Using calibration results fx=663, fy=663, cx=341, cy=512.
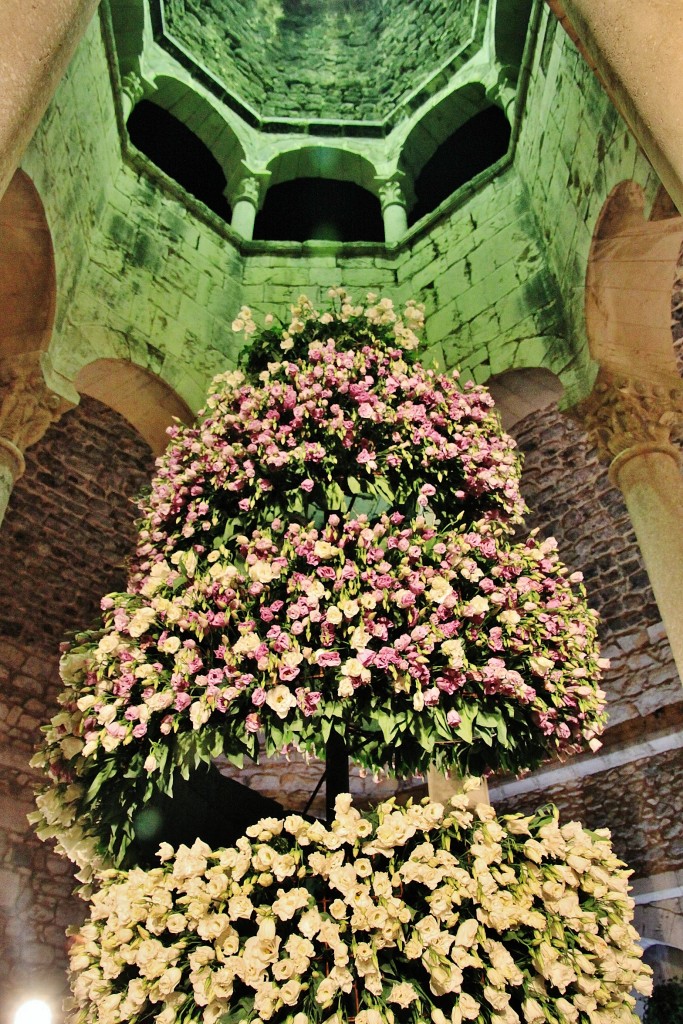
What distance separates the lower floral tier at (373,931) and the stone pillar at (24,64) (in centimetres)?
211

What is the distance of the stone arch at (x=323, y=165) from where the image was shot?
7809mm

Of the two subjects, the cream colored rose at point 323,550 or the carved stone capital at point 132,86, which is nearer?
the cream colored rose at point 323,550

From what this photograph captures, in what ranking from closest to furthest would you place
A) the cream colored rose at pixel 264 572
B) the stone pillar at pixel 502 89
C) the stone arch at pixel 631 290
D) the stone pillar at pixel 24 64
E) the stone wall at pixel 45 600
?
1. the stone pillar at pixel 24 64
2. the cream colored rose at pixel 264 572
3. the stone arch at pixel 631 290
4. the stone wall at pixel 45 600
5. the stone pillar at pixel 502 89

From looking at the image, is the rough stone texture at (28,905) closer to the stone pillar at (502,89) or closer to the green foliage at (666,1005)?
the green foliage at (666,1005)

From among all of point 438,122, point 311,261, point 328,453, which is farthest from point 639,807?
point 438,122

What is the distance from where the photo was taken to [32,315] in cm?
420

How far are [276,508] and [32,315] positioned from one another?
2.43 meters

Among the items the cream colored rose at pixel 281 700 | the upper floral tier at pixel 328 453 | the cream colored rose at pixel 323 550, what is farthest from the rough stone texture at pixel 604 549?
the cream colored rose at pixel 281 700

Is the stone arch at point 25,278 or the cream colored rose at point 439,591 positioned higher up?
the stone arch at point 25,278

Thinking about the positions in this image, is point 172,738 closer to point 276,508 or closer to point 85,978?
point 85,978

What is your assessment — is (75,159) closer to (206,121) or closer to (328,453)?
(328,453)

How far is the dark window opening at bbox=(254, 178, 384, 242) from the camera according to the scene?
9539mm

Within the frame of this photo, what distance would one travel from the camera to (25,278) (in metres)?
4.23

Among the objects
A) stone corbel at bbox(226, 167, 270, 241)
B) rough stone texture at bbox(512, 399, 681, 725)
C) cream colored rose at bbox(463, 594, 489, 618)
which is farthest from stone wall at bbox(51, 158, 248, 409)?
rough stone texture at bbox(512, 399, 681, 725)
